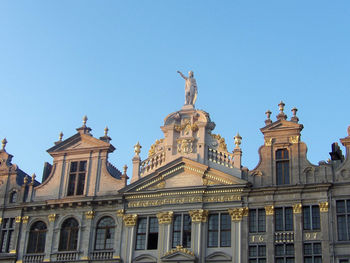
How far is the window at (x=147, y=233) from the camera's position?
37250 mm

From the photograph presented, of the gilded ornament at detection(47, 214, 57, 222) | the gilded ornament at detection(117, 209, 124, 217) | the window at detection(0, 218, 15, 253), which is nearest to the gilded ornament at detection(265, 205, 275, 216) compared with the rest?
the gilded ornament at detection(117, 209, 124, 217)

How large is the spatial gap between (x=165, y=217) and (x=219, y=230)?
340 centimetres

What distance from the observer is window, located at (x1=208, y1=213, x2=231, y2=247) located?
3572 centimetres

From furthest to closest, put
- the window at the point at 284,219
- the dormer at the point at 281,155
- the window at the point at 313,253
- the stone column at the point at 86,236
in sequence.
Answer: the stone column at the point at 86,236 < the dormer at the point at 281,155 < the window at the point at 284,219 < the window at the point at 313,253

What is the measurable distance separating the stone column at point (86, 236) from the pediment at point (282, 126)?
39.6 feet

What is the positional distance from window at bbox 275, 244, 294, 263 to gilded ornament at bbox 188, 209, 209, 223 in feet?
15.2

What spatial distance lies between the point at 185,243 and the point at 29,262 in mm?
10447

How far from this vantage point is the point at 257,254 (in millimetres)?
34594

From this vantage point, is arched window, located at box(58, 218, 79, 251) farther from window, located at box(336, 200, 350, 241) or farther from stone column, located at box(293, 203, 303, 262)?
window, located at box(336, 200, 350, 241)

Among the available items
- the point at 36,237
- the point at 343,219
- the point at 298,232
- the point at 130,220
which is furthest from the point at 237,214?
the point at 36,237

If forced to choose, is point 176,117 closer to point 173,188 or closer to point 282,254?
point 173,188

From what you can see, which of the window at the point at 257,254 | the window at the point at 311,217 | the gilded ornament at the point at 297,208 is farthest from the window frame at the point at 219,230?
the window at the point at 311,217

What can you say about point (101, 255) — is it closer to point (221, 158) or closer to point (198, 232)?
point (198, 232)

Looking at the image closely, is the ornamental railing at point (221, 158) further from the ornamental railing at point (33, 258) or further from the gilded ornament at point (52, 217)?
the ornamental railing at point (33, 258)
